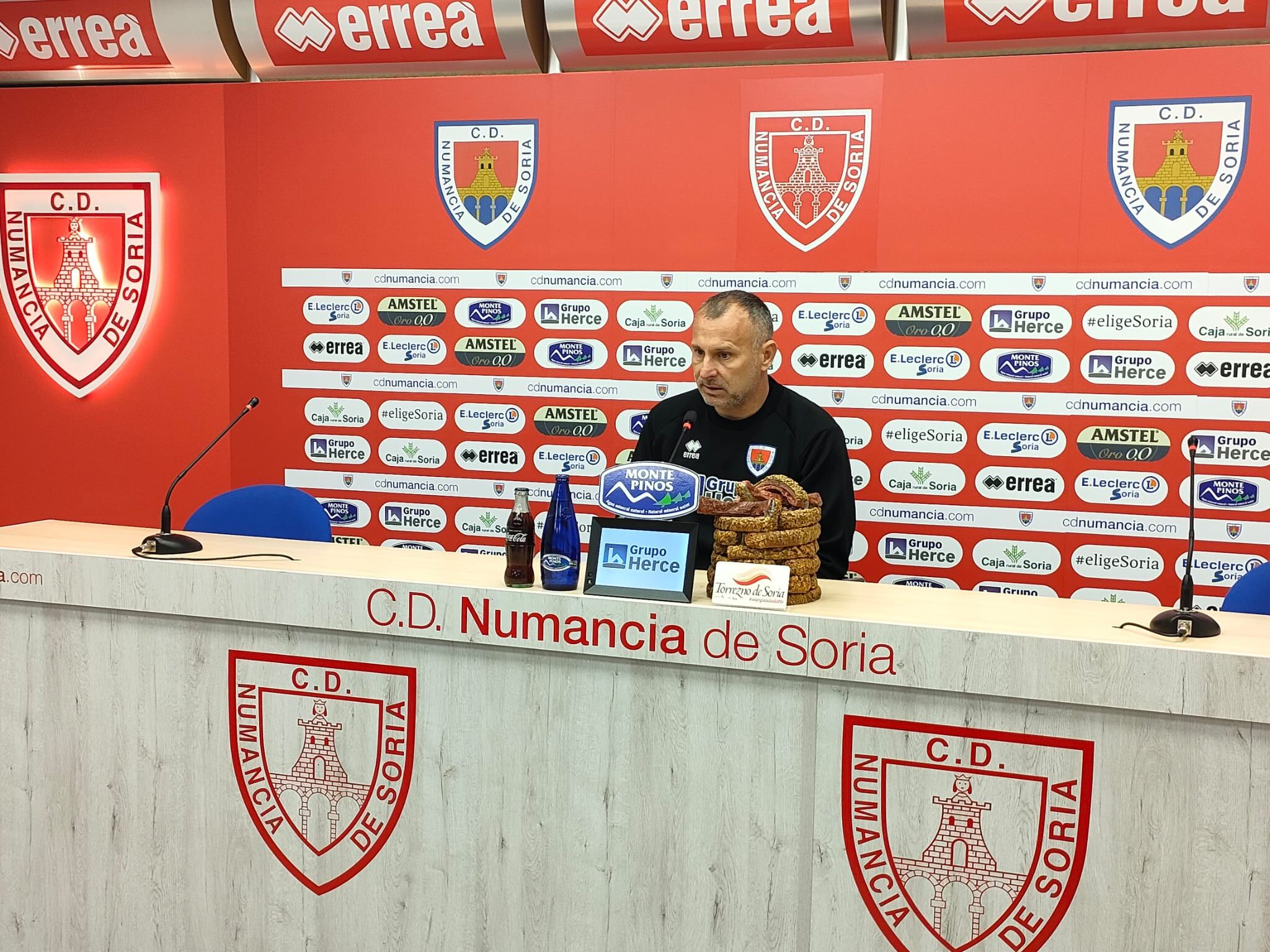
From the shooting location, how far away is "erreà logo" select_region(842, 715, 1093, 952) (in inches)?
74.1

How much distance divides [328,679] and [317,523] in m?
0.87

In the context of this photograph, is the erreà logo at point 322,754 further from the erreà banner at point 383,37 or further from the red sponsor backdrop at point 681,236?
the erreà banner at point 383,37

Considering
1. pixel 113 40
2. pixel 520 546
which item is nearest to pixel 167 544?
pixel 520 546

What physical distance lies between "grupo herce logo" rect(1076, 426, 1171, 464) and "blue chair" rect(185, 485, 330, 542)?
235 centimetres

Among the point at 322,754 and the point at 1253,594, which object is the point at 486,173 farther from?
the point at 1253,594

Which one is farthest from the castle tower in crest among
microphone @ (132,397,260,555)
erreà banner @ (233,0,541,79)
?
erreà banner @ (233,0,541,79)

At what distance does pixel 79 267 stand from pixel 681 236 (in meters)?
2.42

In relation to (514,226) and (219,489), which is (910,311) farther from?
(219,489)

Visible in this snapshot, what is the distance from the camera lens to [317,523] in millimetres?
3055

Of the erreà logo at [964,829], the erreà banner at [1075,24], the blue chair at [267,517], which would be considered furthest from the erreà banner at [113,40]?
the erreà logo at [964,829]

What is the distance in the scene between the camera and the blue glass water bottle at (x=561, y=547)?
2146mm

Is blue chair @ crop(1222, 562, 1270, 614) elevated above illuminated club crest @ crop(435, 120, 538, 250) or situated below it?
below

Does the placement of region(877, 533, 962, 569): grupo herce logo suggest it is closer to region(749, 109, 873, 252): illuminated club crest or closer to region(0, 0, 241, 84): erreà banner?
region(749, 109, 873, 252): illuminated club crest

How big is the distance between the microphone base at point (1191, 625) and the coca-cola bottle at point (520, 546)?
114 centimetres
